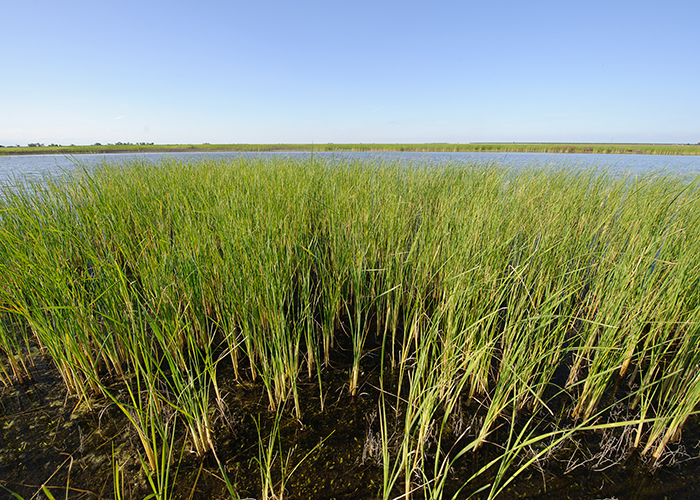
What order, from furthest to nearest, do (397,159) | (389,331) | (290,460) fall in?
(397,159) < (389,331) < (290,460)

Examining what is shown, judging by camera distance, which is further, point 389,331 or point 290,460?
point 389,331

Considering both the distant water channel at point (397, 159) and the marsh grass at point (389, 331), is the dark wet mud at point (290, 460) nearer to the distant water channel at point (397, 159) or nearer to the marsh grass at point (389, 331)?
the marsh grass at point (389, 331)

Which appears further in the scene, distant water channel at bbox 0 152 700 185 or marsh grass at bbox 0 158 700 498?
distant water channel at bbox 0 152 700 185

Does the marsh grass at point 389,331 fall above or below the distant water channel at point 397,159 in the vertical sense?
below

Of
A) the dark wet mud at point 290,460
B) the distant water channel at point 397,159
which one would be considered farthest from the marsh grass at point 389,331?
the distant water channel at point 397,159

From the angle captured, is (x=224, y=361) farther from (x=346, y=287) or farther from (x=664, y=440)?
(x=664, y=440)

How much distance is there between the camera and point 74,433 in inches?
61.9

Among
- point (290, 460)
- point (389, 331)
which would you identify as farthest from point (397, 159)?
point (290, 460)

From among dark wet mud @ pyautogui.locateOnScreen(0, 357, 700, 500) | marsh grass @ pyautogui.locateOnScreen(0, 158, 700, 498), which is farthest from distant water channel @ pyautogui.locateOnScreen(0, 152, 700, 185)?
dark wet mud @ pyautogui.locateOnScreen(0, 357, 700, 500)

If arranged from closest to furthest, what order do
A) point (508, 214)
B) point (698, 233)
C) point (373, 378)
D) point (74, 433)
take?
1. point (74, 433)
2. point (698, 233)
3. point (373, 378)
4. point (508, 214)

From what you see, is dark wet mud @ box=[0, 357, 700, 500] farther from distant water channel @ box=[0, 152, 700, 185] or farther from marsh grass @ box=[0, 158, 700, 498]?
distant water channel @ box=[0, 152, 700, 185]

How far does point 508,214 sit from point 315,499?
7.50 feet

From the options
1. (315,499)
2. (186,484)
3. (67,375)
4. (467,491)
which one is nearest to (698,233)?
(467,491)

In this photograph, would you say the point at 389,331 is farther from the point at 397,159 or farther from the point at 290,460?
the point at 397,159
